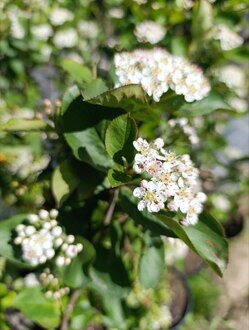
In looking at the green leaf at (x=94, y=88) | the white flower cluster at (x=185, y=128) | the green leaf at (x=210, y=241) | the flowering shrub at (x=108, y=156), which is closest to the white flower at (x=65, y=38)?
the flowering shrub at (x=108, y=156)

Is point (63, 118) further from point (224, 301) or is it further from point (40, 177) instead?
point (224, 301)

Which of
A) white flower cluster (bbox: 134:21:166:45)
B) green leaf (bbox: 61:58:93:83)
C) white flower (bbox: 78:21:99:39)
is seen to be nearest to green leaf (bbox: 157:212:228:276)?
green leaf (bbox: 61:58:93:83)

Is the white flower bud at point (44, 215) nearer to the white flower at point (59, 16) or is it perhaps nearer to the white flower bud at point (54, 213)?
the white flower bud at point (54, 213)

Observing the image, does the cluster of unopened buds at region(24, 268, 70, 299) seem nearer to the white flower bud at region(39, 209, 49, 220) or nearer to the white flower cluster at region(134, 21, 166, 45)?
the white flower bud at region(39, 209, 49, 220)

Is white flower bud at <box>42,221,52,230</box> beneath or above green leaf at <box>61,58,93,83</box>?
beneath

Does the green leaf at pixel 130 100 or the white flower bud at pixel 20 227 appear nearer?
the green leaf at pixel 130 100

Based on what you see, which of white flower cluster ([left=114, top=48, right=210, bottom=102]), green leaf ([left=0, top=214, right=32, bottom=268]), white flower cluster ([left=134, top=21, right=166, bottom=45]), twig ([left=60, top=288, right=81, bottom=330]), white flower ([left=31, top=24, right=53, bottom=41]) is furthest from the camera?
white flower ([left=31, top=24, right=53, bottom=41])

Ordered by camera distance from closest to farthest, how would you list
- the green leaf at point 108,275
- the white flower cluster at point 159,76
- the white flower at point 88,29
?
the white flower cluster at point 159,76 < the green leaf at point 108,275 < the white flower at point 88,29

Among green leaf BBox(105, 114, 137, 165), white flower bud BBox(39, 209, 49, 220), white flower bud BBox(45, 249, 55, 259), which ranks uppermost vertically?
green leaf BBox(105, 114, 137, 165)
